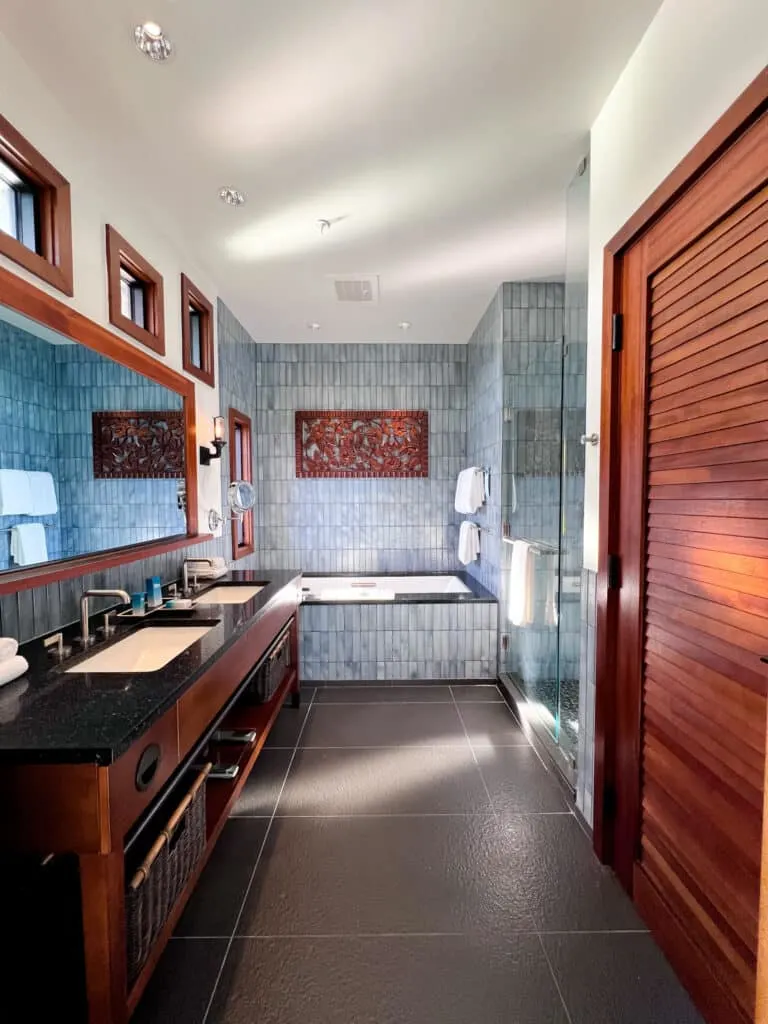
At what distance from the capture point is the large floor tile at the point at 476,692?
9.97ft

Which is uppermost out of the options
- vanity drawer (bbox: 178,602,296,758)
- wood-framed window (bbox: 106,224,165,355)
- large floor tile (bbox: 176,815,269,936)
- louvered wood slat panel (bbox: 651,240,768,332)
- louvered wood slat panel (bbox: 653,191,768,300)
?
wood-framed window (bbox: 106,224,165,355)

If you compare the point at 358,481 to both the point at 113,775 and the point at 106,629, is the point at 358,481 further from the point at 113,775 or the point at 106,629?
the point at 113,775

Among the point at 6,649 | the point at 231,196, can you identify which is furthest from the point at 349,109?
the point at 6,649

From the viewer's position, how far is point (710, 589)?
116 centimetres

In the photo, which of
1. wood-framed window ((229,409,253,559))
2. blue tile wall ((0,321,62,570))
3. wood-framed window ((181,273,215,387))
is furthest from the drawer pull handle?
wood-framed window ((229,409,253,559))

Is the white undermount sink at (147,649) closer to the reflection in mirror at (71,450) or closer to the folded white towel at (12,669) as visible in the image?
the folded white towel at (12,669)

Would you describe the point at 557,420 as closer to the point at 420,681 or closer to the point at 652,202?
the point at 652,202

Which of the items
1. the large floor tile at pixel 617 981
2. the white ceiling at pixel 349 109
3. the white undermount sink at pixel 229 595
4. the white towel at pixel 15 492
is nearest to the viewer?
the large floor tile at pixel 617 981

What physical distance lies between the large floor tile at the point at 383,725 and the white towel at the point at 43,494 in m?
1.66

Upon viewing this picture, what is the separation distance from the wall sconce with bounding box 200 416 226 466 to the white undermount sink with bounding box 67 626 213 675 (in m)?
1.25

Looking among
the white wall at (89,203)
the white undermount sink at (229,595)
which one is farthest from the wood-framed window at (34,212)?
the white undermount sink at (229,595)

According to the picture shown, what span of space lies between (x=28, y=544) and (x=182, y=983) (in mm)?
1317

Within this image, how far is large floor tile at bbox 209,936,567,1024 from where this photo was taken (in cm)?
119

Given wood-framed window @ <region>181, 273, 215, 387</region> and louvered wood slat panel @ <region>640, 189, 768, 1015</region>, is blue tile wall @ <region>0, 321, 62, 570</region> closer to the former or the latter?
wood-framed window @ <region>181, 273, 215, 387</region>
